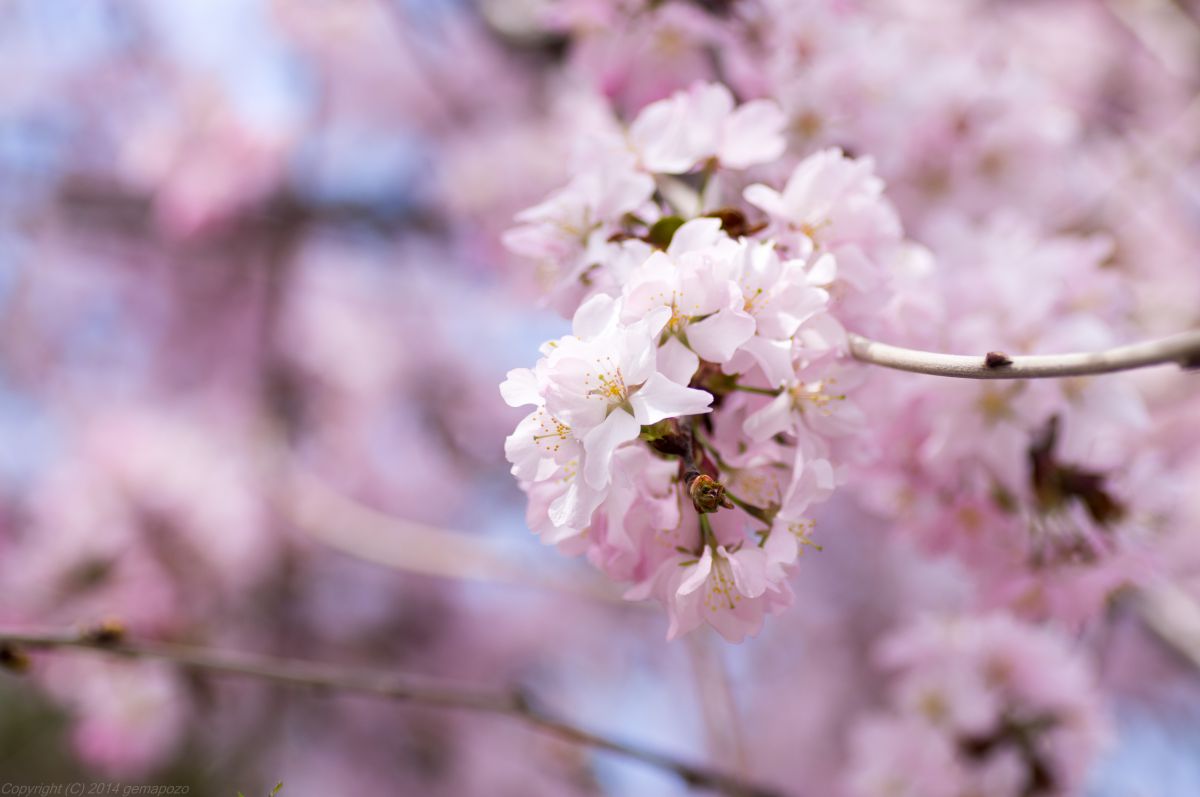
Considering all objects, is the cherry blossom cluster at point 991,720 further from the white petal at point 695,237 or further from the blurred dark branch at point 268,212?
the blurred dark branch at point 268,212

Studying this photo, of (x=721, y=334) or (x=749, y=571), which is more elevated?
(x=721, y=334)

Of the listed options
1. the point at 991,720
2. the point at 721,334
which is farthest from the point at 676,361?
the point at 991,720

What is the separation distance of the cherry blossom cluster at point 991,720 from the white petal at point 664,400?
95cm

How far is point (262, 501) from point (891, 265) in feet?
7.35

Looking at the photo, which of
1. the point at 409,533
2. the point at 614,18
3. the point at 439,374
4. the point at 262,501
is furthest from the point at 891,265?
the point at 439,374

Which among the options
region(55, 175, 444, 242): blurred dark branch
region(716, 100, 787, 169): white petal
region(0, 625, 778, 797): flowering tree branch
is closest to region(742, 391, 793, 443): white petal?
region(716, 100, 787, 169): white petal

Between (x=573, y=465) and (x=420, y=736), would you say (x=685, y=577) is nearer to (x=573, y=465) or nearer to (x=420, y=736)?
(x=573, y=465)

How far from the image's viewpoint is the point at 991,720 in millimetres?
1360

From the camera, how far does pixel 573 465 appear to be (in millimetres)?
743

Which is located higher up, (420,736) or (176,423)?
(176,423)

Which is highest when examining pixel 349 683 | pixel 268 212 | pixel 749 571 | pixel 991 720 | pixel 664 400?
pixel 664 400

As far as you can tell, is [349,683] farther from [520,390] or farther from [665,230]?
[665,230]

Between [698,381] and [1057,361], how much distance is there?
0.95 ft

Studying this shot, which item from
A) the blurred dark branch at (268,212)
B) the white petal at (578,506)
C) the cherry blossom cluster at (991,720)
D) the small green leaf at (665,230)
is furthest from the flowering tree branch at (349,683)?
the blurred dark branch at (268,212)
